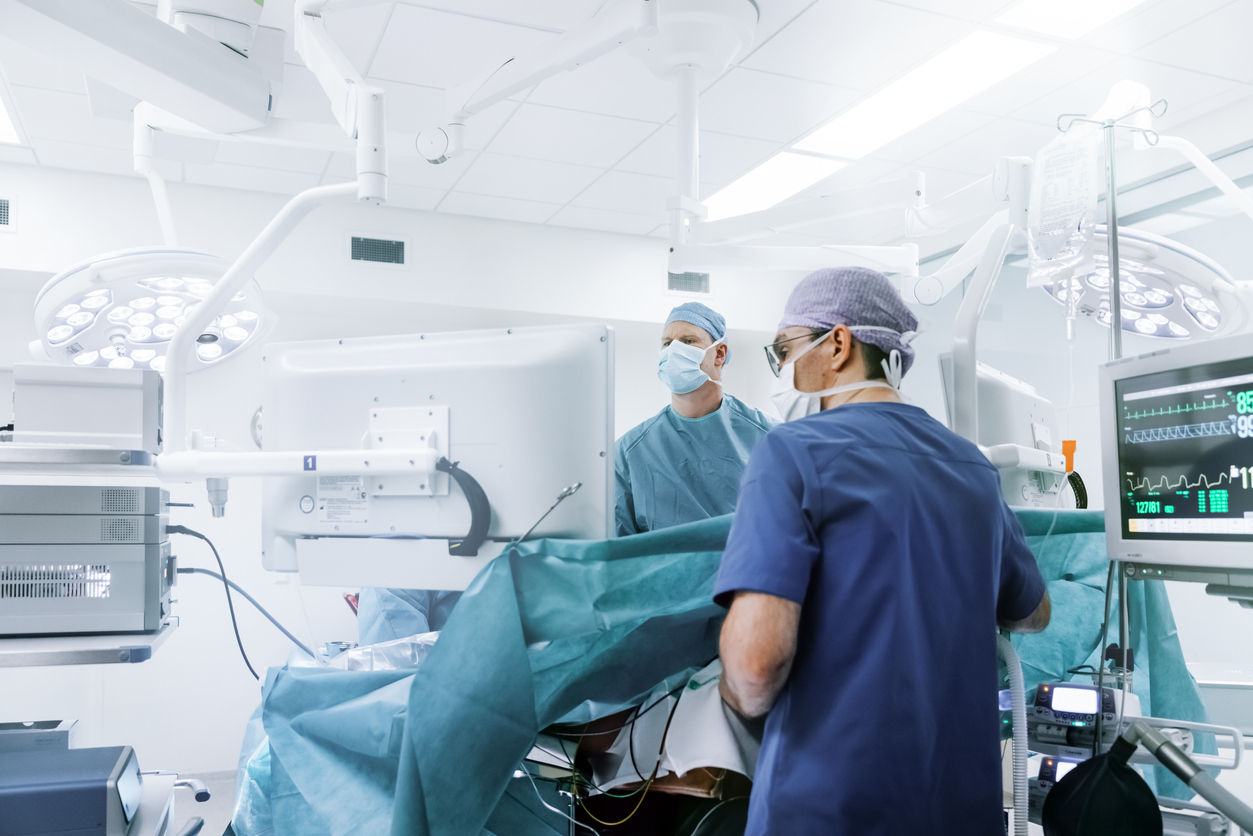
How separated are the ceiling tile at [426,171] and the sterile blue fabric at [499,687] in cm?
263

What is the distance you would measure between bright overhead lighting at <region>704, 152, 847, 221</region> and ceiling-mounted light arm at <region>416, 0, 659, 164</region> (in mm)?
2000

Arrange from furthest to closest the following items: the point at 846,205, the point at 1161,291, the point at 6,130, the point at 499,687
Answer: the point at 6,130 < the point at 846,205 < the point at 1161,291 < the point at 499,687

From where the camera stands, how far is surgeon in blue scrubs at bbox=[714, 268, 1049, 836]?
1.08 m

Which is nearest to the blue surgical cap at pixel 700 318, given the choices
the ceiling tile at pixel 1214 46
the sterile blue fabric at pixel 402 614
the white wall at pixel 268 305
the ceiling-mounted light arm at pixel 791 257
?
the ceiling-mounted light arm at pixel 791 257

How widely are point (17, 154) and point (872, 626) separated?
3891mm

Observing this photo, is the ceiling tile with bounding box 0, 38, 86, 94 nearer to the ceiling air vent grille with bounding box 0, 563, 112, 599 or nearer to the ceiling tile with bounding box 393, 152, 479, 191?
the ceiling tile with bounding box 393, 152, 479, 191

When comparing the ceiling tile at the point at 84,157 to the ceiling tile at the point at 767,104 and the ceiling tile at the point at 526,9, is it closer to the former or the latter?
the ceiling tile at the point at 526,9

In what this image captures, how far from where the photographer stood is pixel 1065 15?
265 cm

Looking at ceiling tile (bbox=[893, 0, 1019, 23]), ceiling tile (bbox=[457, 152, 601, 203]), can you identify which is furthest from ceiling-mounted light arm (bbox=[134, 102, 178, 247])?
ceiling tile (bbox=[893, 0, 1019, 23])

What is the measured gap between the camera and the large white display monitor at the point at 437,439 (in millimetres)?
1448

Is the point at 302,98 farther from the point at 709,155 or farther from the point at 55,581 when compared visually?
the point at 55,581

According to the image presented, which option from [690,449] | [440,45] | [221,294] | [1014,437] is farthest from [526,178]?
[1014,437]

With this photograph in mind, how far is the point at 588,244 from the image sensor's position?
15.0ft

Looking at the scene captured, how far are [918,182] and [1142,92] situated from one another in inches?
20.5
